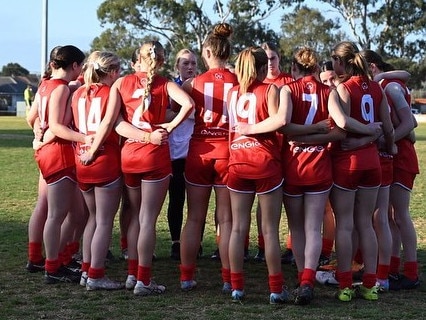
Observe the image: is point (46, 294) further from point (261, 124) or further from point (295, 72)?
point (295, 72)

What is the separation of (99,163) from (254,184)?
1340mm

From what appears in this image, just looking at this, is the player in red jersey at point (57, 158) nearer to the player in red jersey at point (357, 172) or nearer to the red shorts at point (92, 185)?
the red shorts at point (92, 185)

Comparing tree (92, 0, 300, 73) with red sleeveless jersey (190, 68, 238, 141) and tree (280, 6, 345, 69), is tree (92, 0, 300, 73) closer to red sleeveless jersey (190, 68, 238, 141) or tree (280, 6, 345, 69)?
tree (280, 6, 345, 69)

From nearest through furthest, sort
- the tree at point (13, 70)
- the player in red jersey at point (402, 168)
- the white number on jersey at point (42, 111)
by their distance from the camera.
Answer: the player in red jersey at point (402, 168), the white number on jersey at point (42, 111), the tree at point (13, 70)

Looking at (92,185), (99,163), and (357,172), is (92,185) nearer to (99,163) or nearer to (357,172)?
(99,163)

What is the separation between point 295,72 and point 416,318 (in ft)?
7.29

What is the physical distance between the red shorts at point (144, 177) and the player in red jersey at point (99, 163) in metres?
0.12

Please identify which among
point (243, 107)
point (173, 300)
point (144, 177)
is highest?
point (243, 107)

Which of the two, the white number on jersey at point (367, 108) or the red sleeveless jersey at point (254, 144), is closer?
the red sleeveless jersey at point (254, 144)

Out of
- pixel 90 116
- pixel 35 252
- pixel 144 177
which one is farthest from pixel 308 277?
pixel 35 252

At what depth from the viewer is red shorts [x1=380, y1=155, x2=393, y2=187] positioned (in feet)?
21.4

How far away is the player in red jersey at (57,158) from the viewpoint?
668 centimetres

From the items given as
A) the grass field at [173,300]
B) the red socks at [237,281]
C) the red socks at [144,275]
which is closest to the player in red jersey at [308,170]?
the grass field at [173,300]

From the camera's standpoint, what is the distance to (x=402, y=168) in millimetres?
6758
